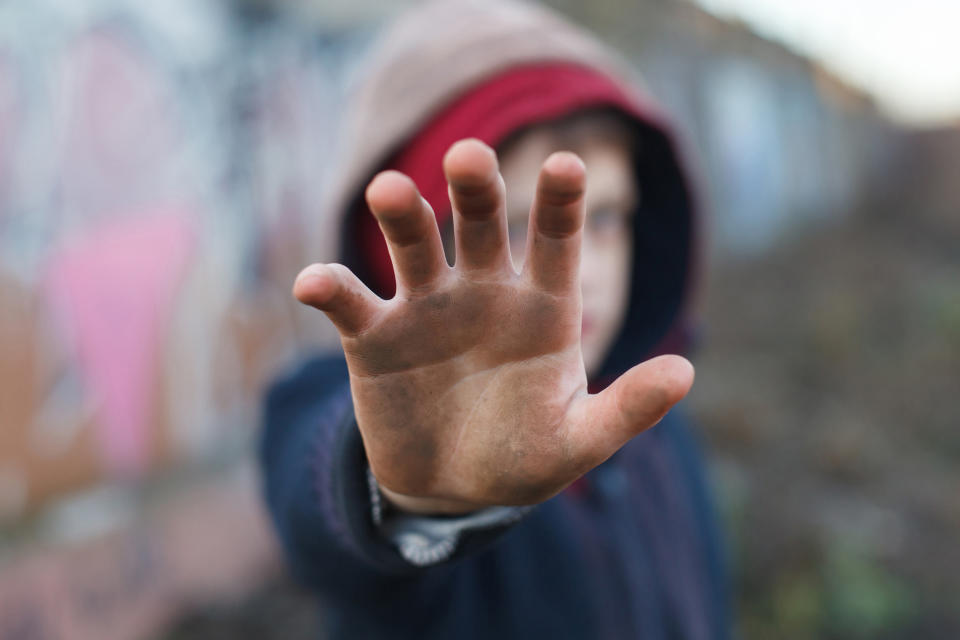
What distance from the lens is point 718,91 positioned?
7672 mm

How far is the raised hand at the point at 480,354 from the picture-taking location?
0.46 meters

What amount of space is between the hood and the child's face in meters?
0.05

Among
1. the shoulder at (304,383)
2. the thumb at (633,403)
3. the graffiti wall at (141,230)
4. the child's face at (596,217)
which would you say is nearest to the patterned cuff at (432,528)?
the thumb at (633,403)

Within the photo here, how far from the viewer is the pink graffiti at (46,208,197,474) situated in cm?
236

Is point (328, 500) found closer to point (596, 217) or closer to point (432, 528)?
point (432, 528)

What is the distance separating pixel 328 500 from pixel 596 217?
2.44 ft

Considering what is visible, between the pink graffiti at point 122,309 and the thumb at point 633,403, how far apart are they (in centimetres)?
238

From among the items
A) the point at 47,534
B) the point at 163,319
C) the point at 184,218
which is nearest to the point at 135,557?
the point at 47,534

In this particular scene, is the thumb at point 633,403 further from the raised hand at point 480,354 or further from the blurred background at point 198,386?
the blurred background at point 198,386

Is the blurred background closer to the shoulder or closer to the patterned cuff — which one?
the shoulder

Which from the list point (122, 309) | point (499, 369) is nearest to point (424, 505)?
point (499, 369)

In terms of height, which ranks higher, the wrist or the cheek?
the cheek

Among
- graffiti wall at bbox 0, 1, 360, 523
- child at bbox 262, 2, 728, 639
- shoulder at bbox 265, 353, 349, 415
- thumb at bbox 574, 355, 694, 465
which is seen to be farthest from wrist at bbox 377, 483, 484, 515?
graffiti wall at bbox 0, 1, 360, 523

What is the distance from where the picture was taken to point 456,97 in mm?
1117
